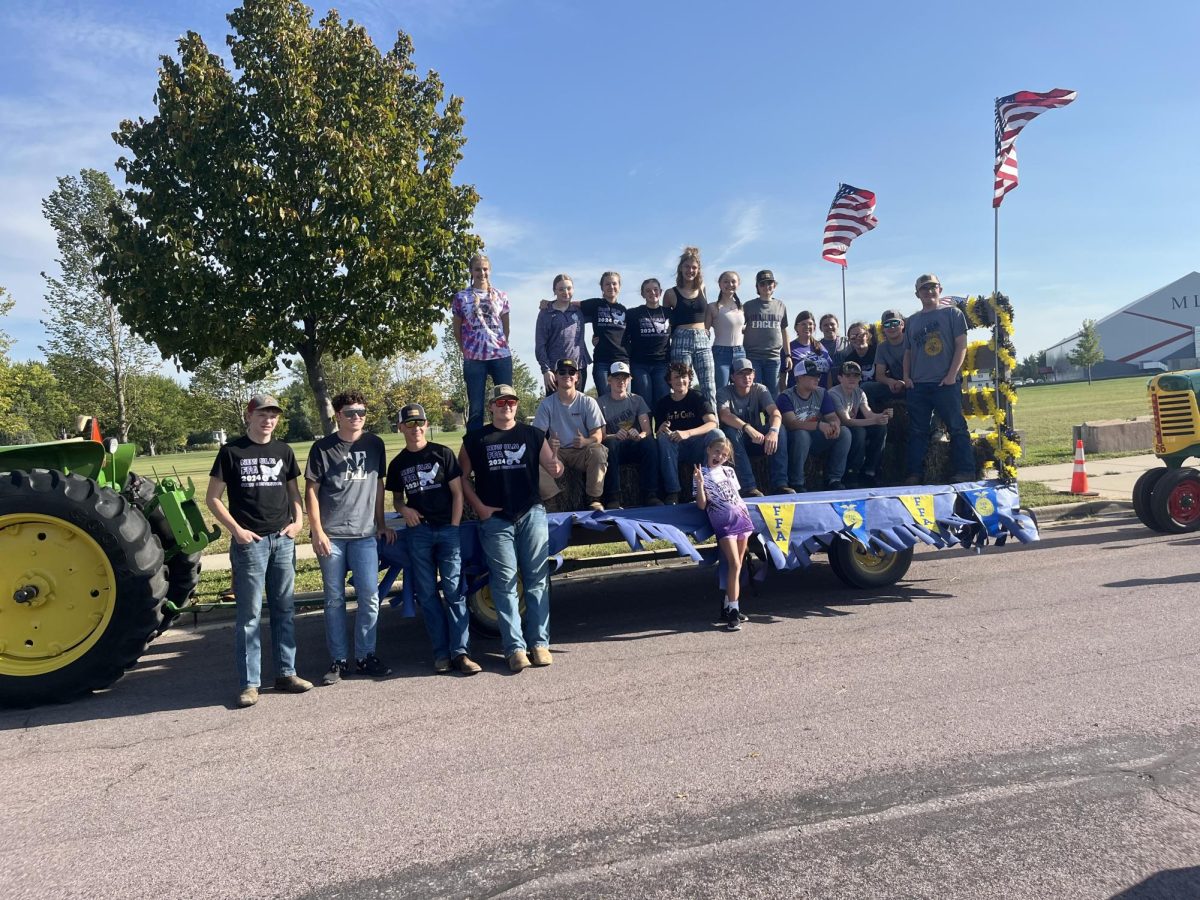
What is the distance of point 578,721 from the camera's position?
4.20m

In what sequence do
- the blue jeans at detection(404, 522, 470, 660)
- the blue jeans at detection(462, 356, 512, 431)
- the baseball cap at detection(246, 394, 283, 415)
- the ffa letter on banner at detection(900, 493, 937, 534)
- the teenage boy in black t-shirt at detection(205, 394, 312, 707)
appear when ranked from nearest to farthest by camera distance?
the teenage boy in black t-shirt at detection(205, 394, 312, 707) → the baseball cap at detection(246, 394, 283, 415) → the blue jeans at detection(404, 522, 470, 660) → the ffa letter on banner at detection(900, 493, 937, 534) → the blue jeans at detection(462, 356, 512, 431)

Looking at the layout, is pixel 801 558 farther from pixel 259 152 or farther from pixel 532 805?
pixel 259 152

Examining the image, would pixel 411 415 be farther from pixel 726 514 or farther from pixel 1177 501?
pixel 1177 501

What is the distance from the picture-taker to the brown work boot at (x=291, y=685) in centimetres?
496

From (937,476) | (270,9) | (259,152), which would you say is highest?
(270,9)

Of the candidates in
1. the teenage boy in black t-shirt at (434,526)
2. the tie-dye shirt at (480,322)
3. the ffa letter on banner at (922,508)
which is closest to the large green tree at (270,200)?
the tie-dye shirt at (480,322)

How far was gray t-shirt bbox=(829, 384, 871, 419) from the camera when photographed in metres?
7.38

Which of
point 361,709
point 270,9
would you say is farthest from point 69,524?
point 270,9

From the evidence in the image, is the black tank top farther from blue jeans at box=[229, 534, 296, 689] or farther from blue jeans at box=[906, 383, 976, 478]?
blue jeans at box=[229, 534, 296, 689]

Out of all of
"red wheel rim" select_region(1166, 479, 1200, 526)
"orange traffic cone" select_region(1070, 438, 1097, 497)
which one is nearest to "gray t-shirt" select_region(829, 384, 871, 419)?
"red wheel rim" select_region(1166, 479, 1200, 526)

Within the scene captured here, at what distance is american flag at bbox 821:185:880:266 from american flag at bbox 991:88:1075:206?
2.32m

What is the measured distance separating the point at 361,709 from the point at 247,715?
63 centimetres

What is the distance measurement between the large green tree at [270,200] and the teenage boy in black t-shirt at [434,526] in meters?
6.95

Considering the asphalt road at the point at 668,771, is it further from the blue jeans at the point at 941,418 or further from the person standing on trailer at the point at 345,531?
the blue jeans at the point at 941,418
